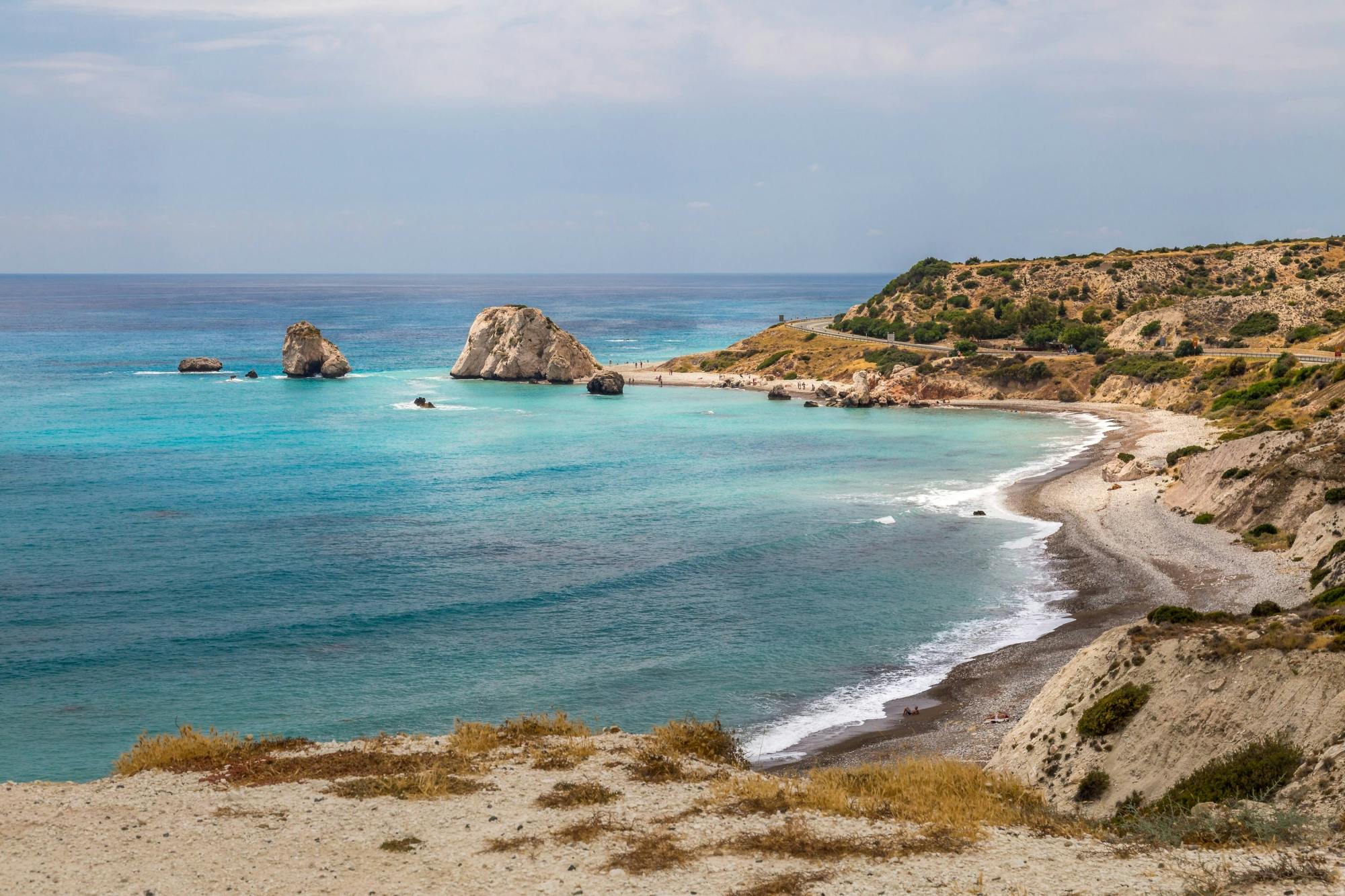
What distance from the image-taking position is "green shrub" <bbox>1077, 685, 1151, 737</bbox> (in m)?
23.5

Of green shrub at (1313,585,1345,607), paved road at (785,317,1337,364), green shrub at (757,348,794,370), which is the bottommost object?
green shrub at (1313,585,1345,607)

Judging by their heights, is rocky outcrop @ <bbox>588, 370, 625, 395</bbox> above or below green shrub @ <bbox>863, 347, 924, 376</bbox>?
below

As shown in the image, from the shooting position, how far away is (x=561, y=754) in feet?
77.9

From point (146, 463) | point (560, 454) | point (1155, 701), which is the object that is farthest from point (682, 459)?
point (1155, 701)

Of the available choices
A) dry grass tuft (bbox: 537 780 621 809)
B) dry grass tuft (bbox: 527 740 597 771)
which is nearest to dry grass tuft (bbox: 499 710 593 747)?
dry grass tuft (bbox: 527 740 597 771)

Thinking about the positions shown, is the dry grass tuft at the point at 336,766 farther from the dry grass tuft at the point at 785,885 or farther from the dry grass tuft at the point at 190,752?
the dry grass tuft at the point at 785,885

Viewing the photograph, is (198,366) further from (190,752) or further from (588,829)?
(588,829)

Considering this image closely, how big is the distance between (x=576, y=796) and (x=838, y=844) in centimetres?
543

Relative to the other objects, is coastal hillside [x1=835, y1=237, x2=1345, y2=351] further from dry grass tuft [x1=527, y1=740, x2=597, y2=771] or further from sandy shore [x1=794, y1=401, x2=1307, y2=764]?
dry grass tuft [x1=527, y1=740, x2=597, y2=771]

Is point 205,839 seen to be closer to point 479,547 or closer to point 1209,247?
point 479,547

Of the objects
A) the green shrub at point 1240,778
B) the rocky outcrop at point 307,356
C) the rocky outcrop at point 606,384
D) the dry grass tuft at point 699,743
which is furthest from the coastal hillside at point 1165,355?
the rocky outcrop at point 307,356

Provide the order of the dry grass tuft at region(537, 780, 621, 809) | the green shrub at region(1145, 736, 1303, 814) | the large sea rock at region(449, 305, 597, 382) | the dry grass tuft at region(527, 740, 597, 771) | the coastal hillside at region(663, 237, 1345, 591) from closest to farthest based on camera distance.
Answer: the green shrub at region(1145, 736, 1303, 814)
the dry grass tuft at region(537, 780, 621, 809)
the dry grass tuft at region(527, 740, 597, 771)
the coastal hillside at region(663, 237, 1345, 591)
the large sea rock at region(449, 305, 597, 382)

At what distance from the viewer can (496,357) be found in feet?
455

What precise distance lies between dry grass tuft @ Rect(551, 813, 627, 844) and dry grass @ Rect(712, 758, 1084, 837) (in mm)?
2251
